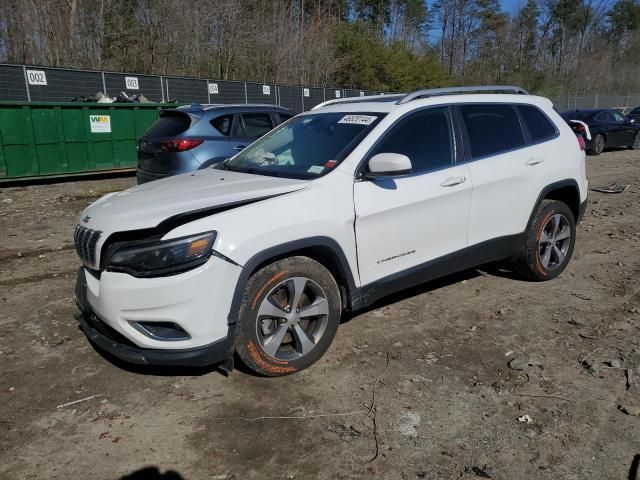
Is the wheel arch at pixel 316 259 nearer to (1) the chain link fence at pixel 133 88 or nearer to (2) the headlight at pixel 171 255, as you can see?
(2) the headlight at pixel 171 255

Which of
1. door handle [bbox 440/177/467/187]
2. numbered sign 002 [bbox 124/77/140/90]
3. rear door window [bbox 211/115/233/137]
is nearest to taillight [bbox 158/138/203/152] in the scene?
rear door window [bbox 211/115/233/137]

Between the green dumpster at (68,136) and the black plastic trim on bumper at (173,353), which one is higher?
the green dumpster at (68,136)

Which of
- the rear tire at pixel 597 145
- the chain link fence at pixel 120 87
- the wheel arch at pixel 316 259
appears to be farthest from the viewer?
the rear tire at pixel 597 145

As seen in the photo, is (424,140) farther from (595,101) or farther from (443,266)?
(595,101)

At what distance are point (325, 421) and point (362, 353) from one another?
854 mm

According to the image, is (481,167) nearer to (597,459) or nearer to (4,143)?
(597,459)

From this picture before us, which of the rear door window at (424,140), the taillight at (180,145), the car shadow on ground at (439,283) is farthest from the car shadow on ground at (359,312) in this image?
the taillight at (180,145)

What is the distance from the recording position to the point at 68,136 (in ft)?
37.7

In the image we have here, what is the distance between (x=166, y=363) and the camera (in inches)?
118

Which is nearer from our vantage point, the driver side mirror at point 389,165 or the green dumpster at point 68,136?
the driver side mirror at point 389,165

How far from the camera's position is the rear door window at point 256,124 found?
26.9ft

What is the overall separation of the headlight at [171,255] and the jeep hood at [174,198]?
0.17 meters

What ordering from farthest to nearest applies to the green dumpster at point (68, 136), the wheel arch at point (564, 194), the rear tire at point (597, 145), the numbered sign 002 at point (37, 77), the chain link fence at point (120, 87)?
the rear tire at point (597, 145), the numbered sign 002 at point (37, 77), the chain link fence at point (120, 87), the green dumpster at point (68, 136), the wheel arch at point (564, 194)

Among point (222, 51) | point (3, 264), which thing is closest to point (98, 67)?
point (222, 51)
